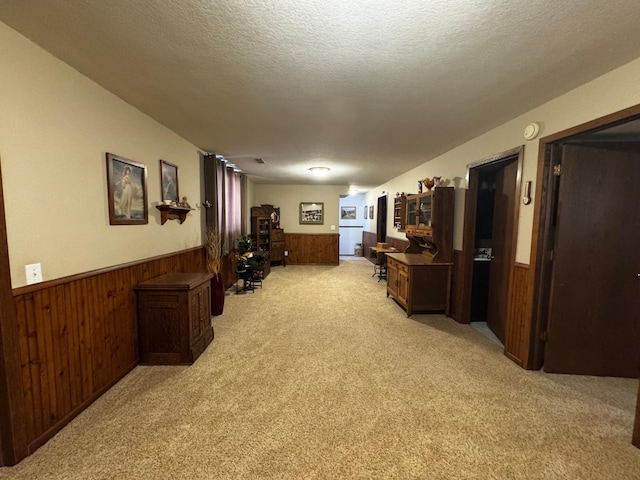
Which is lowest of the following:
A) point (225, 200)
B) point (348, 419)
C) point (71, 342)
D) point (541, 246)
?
point (348, 419)

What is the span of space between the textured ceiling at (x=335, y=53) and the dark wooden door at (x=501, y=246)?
2.55 ft

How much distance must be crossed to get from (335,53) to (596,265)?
2.83 metres

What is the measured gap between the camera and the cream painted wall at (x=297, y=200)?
7863 millimetres

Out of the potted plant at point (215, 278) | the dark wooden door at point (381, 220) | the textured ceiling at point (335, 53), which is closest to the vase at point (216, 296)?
the potted plant at point (215, 278)

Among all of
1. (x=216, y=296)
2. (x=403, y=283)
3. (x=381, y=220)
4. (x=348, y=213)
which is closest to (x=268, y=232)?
(x=381, y=220)

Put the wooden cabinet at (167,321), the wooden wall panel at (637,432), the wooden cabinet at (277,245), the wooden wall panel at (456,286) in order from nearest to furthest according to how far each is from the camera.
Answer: the wooden wall panel at (637,432), the wooden cabinet at (167,321), the wooden wall panel at (456,286), the wooden cabinet at (277,245)

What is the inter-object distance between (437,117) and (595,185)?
1.48 meters

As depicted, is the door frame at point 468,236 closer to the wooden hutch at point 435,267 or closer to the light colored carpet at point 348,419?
the wooden hutch at point 435,267

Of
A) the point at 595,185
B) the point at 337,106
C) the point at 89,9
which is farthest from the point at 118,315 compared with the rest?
the point at 595,185

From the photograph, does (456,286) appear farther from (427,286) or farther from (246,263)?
(246,263)

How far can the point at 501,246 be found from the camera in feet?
10.7

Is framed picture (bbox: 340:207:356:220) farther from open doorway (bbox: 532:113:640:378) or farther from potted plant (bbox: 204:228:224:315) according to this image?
open doorway (bbox: 532:113:640:378)

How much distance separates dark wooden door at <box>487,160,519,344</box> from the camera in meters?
3.06

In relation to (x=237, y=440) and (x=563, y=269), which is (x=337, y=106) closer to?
(x=563, y=269)
